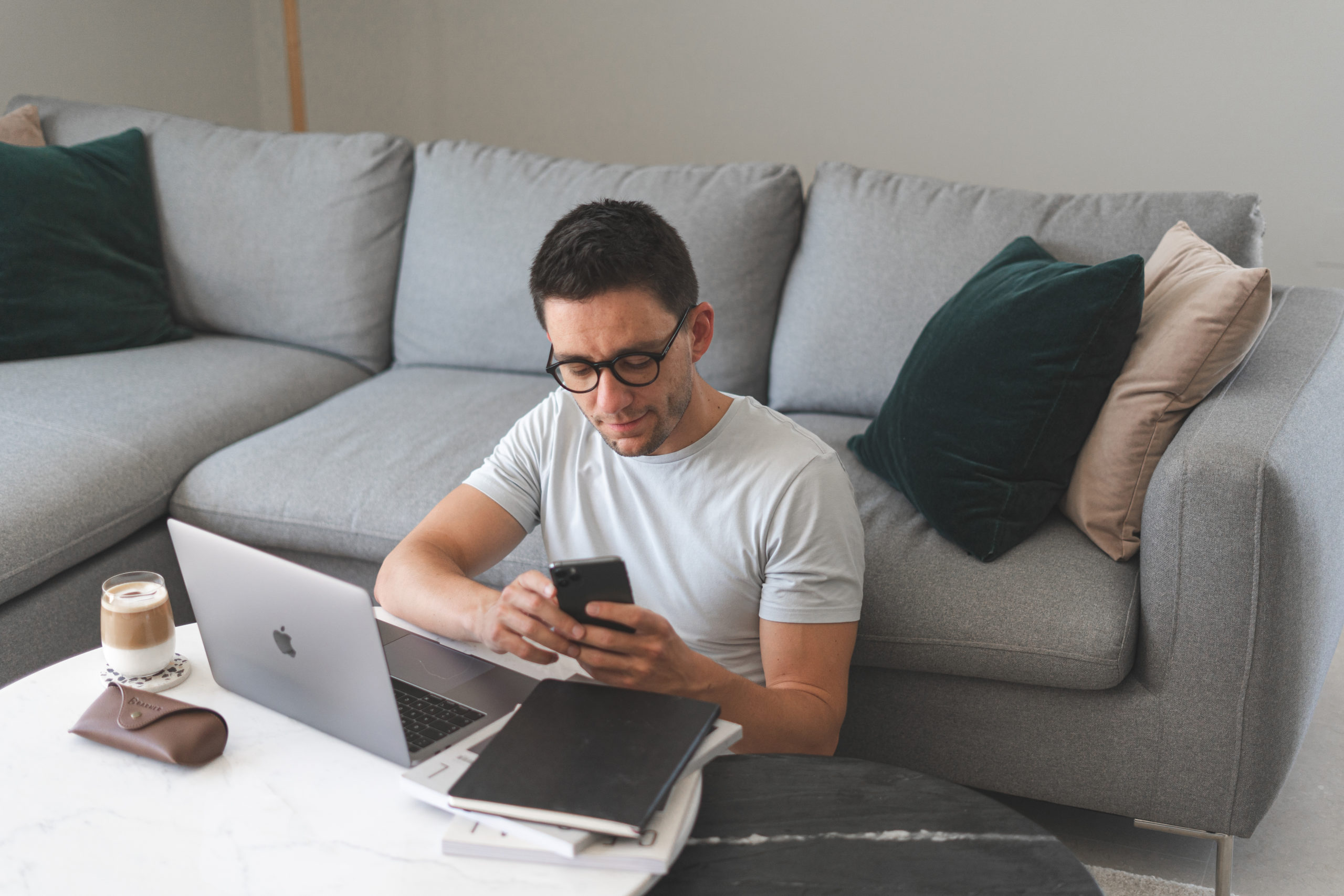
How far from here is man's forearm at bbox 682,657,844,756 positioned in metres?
1.00

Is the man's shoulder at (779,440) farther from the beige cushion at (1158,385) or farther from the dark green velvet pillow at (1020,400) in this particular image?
the beige cushion at (1158,385)

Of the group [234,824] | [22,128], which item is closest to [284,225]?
[22,128]

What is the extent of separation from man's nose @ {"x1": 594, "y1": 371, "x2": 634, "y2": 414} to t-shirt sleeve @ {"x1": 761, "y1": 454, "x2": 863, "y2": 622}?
0.22 meters

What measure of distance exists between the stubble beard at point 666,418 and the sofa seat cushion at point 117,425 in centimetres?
102

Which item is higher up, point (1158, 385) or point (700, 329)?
point (700, 329)

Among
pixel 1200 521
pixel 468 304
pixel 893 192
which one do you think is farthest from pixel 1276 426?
pixel 468 304

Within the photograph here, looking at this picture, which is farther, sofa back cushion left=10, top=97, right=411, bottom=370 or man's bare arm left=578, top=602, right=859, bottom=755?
sofa back cushion left=10, top=97, right=411, bottom=370

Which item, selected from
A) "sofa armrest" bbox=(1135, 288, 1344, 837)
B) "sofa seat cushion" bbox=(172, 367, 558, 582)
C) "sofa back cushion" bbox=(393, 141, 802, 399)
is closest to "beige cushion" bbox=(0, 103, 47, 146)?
"sofa back cushion" bbox=(393, 141, 802, 399)

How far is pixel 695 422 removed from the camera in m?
1.23

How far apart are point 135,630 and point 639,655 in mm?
554

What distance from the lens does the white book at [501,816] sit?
29.9 inches

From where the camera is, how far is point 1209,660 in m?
1.34

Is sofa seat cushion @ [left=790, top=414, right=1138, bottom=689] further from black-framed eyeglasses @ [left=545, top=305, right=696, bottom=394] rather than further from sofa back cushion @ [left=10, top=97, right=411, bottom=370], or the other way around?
sofa back cushion @ [left=10, top=97, right=411, bottom=370]

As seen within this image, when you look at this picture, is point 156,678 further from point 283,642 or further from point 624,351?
point 624,351
